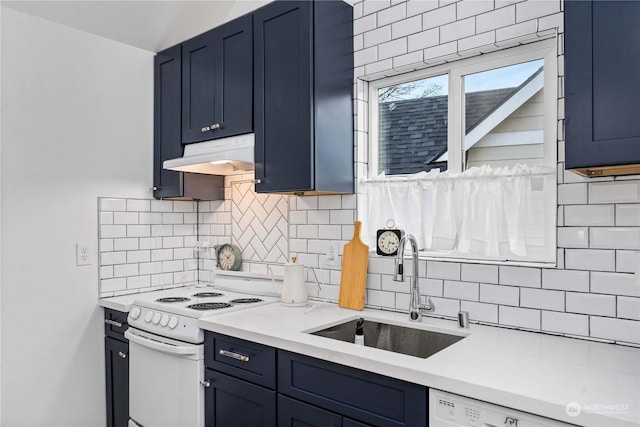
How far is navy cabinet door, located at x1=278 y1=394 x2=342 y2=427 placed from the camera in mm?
1687

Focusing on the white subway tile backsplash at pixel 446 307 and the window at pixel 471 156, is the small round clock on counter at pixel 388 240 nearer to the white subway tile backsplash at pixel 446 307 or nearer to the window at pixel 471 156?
the window at pixel 471 156

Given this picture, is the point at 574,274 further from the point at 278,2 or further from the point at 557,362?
the point at 278,2

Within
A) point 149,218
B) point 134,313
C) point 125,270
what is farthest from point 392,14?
point 125,270

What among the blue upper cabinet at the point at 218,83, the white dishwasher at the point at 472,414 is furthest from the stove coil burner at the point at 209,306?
the white dishwasher at the point at 472,414

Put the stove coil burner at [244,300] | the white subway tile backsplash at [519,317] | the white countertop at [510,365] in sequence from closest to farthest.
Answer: the white countertop at [510,365]
the white subway tile backsplash at [519,317]
the stove coil burner at [244,300]

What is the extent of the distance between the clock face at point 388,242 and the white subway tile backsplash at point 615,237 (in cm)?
83

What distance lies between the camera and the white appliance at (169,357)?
7.23ft

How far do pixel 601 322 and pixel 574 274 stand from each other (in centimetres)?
19

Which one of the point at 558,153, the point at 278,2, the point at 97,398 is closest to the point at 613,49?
the point at 558,153

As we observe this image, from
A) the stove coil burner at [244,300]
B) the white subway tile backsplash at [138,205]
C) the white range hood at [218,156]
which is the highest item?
the white range hood at [218,156]

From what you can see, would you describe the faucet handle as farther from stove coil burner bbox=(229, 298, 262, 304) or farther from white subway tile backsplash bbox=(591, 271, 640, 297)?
stove coil burner bbox=(229, 298, 262, 304)

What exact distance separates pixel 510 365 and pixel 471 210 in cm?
86

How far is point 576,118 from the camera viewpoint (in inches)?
57.4

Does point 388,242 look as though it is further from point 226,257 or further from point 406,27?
point 226,257
